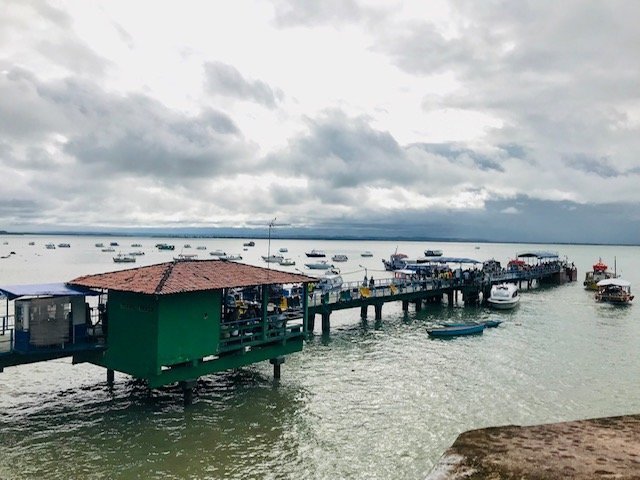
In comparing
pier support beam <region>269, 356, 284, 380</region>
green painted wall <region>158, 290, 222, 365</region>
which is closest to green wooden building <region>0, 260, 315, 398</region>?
green painted wall <region>158, 290, 222, 365</region>

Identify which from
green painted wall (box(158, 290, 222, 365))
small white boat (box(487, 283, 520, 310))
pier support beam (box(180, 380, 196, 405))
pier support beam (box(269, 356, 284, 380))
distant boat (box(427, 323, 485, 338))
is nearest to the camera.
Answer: green painted wall (box(158, 290, 222, 365))

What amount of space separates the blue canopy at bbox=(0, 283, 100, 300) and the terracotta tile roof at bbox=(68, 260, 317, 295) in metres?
0.42

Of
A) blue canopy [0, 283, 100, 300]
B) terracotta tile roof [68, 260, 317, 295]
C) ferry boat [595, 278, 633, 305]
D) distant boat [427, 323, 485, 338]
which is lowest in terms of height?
distant boat [427, 323, 485, 338]

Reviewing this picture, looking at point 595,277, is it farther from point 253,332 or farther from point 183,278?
point 183,278

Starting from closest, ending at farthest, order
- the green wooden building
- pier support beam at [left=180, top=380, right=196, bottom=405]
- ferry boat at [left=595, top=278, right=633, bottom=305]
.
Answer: the green wooden building < pier support beam at [left=180, top=380, right=196, bottom=405] < ferry boat at [left=595, top=278, right=633, bottom=305]

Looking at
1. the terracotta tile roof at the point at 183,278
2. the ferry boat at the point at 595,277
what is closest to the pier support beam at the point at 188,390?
the terracotta tile roof at the point at 183,278

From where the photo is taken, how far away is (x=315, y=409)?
22.3 meters

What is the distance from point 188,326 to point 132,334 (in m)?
2.22

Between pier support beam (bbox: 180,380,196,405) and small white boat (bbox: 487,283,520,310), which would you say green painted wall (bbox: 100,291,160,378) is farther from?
small white boat (bbox: 487,283,520,310)

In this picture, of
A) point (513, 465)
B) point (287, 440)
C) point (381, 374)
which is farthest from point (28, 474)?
point (381, 374)

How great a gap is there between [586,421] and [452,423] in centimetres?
533

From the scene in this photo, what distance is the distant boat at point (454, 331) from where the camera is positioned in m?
38.1

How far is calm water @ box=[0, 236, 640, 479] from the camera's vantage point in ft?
56.2

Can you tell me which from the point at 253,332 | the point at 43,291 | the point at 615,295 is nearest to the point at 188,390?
the point at 253,332
